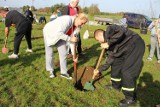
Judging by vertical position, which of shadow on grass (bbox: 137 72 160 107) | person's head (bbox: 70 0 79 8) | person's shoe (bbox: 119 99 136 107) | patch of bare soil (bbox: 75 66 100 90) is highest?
person's head (bbox: 70 0 79 8)

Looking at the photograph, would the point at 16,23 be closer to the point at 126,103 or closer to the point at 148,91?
the point at 126,103

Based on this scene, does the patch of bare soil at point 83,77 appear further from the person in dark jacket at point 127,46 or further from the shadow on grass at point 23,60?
the shadow on grass at point 23,60

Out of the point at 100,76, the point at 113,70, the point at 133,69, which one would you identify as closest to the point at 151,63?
the point at 100,76

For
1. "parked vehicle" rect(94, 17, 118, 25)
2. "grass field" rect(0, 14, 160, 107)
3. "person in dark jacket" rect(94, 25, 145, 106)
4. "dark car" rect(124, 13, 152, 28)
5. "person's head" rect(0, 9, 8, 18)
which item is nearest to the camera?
"person in dark jacket" rect(94, 25, 145, 106)

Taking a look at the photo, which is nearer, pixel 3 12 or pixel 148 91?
pixel 148 91

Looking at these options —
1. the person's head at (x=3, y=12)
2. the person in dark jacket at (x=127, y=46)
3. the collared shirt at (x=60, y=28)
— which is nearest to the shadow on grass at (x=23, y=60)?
the person's head at (x=3, y=12)

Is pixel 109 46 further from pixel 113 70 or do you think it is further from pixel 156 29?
pixel 156 29

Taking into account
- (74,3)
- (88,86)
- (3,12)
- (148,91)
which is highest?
(74,3)

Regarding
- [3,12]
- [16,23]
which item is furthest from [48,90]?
[3,12]

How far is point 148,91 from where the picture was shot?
19.0 feet

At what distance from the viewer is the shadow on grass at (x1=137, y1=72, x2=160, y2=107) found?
16.8 feet

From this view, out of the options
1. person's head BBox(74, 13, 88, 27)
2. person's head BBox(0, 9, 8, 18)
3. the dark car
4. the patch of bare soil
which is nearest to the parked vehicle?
the dark car

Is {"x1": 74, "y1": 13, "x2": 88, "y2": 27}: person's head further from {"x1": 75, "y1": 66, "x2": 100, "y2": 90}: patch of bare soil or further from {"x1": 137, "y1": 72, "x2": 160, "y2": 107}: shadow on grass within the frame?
{"x1": 137, "y1": 72, "x2": 160, "y2": 107}: shadow on grass

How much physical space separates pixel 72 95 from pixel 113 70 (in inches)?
Answer: 46.0
